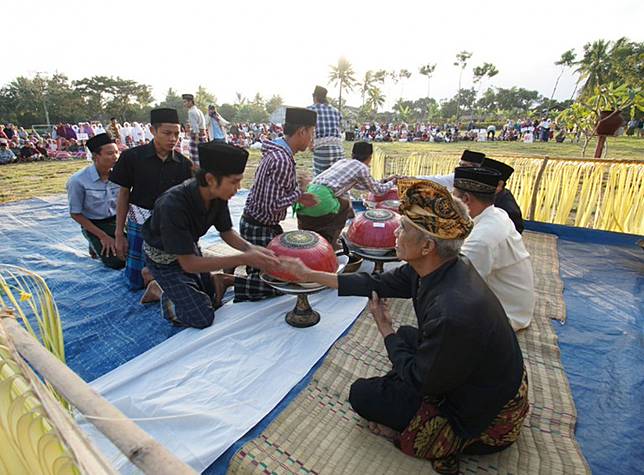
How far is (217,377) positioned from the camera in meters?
2.67

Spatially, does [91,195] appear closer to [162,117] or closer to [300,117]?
[162,117]

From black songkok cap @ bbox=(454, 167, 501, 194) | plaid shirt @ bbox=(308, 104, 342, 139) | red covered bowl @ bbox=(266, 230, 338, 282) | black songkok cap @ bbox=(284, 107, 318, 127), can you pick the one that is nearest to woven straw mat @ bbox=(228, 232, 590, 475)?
red covered bowl @ bbox=(266, 230, 338, 282)

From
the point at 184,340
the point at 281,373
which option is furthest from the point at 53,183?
the point at 281,373

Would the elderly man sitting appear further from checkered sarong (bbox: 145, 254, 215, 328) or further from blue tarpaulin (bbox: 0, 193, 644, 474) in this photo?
checkered sarong (bbox: 145, 254, 215, 328)

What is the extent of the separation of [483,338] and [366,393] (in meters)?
0.88

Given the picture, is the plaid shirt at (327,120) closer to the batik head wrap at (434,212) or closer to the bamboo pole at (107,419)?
the batik head wrap at (434,212)

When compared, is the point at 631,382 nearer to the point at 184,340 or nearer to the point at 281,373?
the point at 281,373

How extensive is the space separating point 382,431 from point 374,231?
2140mm

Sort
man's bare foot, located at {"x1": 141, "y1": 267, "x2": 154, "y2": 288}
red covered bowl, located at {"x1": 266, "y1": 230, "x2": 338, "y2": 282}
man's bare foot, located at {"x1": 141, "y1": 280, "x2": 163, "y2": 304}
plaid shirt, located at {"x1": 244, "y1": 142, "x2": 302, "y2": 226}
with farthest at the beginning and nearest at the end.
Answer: man's bare foot, located at {"x1": 141, "y1": 267, "x2": 154, "y2": 288}, man's bare foot, located at {"x1": 141, "y1": 280, "x2": 163, "y2": 304}, plaid shirt, located at {"x1": 244, "y1": 142, "x2": 302, "y2": 226}, red covered bowl, located at {"x1": 266, "y1": 230, "x2": 338, "y2": 282}

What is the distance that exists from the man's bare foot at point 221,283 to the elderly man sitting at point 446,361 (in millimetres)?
2198

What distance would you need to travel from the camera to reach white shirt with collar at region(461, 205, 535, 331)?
2.73 metres

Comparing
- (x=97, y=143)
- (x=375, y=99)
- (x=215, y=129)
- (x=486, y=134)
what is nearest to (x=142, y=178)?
(x=97, y=143)

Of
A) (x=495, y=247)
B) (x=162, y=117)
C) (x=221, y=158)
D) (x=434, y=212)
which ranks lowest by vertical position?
(x=495, y=247)

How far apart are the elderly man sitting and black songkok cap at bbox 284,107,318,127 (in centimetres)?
215
